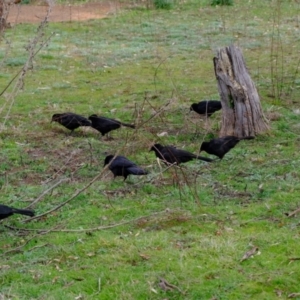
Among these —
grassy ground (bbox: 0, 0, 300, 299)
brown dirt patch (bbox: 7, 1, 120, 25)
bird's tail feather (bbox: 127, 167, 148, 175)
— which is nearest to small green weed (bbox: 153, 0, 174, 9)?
brown dirt patch (bbox: 7, 1, 120, 25)

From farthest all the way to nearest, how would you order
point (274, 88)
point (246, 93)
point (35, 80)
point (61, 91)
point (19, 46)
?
A: point (19, 46), point (35, 80), point (61, 91), point (274, 88), point (246, 93)

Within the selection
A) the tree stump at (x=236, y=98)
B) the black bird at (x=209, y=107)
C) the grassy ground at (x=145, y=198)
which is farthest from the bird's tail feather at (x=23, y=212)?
the black bird at (x=209, y=107)

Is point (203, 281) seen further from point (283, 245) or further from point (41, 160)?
point (41, 160)

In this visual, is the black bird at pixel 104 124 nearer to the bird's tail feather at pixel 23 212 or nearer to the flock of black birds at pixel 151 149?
the flock of black birds at pixel 151 149

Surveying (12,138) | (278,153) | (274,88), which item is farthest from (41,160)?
(274,88)

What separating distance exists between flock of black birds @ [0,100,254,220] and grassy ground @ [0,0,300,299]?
0.51 feet

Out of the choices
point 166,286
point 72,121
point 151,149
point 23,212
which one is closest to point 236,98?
point 151,149

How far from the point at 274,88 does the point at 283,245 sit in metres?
6.97

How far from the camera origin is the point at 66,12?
24438 millimetres

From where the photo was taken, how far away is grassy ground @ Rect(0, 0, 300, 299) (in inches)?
223

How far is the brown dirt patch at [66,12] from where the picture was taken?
23000 mm

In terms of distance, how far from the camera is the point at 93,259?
19.9 ft

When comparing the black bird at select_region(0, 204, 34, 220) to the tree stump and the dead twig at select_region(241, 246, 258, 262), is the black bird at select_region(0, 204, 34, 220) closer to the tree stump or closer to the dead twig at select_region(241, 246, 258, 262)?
the dead twig at select_region(241, 246, 258, 262)

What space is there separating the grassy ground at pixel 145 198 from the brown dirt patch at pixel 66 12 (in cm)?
778
